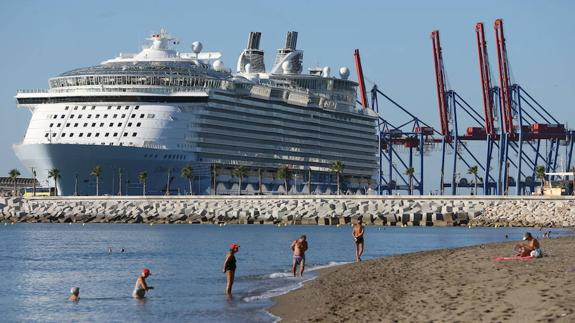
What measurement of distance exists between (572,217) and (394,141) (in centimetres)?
6245

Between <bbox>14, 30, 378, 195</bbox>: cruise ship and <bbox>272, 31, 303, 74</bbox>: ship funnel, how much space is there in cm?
259

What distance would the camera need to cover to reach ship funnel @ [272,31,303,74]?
14138 cm

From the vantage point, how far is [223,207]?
95438 millimetres

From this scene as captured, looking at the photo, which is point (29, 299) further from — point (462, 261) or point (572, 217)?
point (572, 217)

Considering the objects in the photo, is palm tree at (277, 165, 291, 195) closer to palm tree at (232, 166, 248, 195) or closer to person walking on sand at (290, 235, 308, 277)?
palm tree at (232, 166, 248, 195)

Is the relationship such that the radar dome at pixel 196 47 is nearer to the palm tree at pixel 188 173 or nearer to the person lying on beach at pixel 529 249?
the palm tree at pixel 188 173

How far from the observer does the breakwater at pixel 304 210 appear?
84.5 metres

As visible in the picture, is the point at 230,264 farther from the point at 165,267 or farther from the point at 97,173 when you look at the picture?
the point at 97,173

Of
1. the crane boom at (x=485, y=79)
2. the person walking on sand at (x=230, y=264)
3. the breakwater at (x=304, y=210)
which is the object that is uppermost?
the crane boom at (x=485, y=79)

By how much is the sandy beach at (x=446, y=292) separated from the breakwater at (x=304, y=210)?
50.9m

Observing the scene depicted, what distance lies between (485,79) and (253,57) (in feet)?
101

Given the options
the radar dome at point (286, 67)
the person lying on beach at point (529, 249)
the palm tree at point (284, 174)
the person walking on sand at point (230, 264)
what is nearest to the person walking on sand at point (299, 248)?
the person walking on sand at point (230, 264)

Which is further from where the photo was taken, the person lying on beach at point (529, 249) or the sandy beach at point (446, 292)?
the person lying on beach at point (529, 249)

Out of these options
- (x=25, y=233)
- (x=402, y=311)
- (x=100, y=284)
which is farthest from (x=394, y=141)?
(x=402, y=311)
